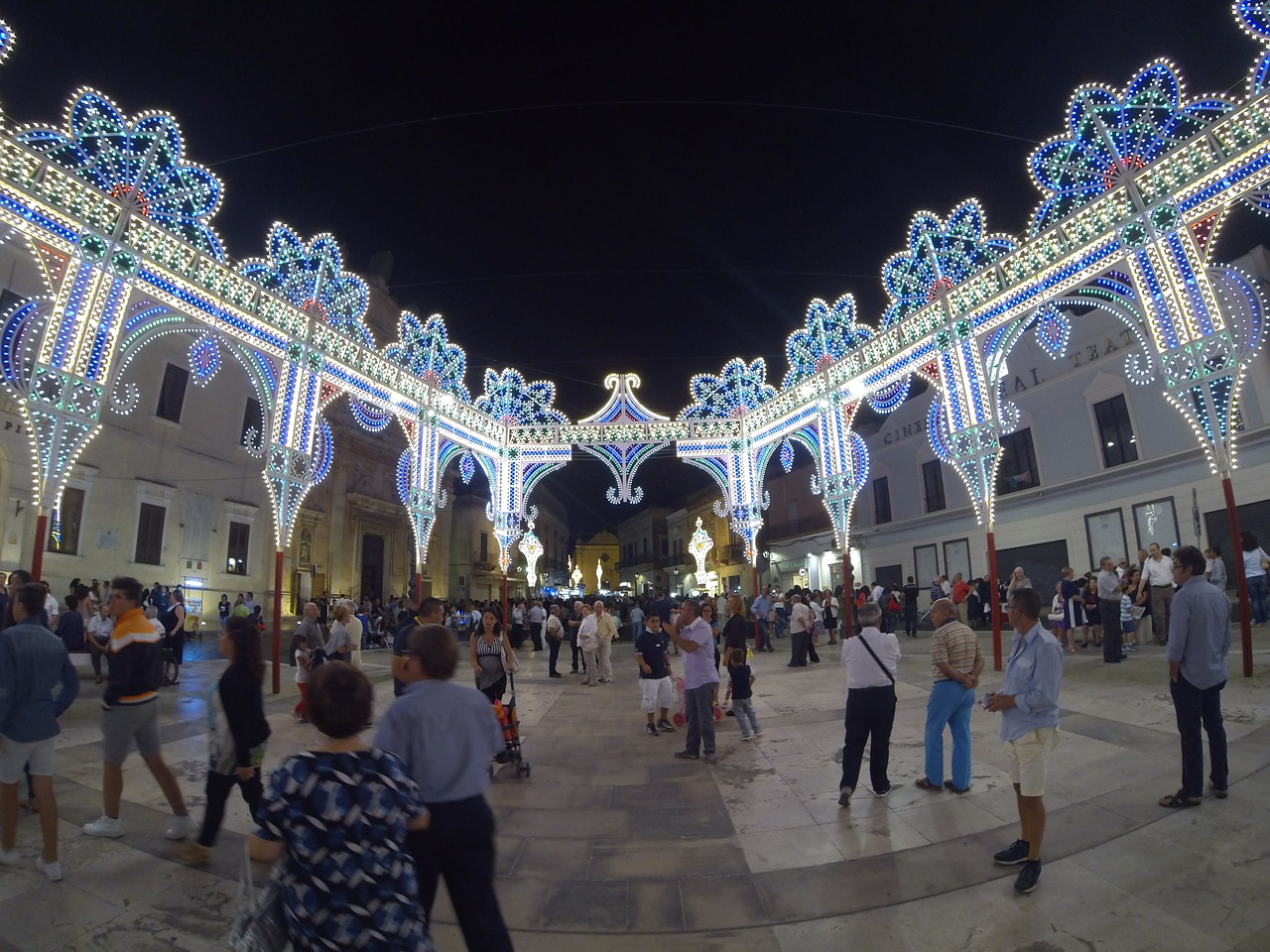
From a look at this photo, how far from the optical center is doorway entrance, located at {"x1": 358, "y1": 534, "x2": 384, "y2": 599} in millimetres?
27391

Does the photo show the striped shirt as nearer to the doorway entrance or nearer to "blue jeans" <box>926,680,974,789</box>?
"blue jeans" <box>926,680,974,789</box>

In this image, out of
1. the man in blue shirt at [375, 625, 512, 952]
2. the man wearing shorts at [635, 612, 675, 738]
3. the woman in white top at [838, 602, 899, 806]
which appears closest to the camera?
the man in blue shirt at [375, 625, 512, 952]

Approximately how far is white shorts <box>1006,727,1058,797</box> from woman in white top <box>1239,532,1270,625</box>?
366 inches

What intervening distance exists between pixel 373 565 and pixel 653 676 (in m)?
23.5

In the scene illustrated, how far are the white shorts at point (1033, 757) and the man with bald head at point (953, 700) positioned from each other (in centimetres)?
124

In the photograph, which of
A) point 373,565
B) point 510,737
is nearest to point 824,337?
point 510,737

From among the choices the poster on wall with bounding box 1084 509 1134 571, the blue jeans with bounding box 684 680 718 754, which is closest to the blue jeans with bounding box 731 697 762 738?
the blue jeans with bounding box 684 680 718 754

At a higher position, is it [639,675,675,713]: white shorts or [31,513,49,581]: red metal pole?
[31,513,49,581]: red metal pole

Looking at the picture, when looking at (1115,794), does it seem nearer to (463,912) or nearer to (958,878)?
(958,878)

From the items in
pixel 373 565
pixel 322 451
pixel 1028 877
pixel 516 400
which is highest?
pixel 516 400

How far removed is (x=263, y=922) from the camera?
1859mm

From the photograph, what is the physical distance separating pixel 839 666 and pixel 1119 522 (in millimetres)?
10255

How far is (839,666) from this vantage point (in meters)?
12.3

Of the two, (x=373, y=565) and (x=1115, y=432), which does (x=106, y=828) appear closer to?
(x=1115, y=432)
